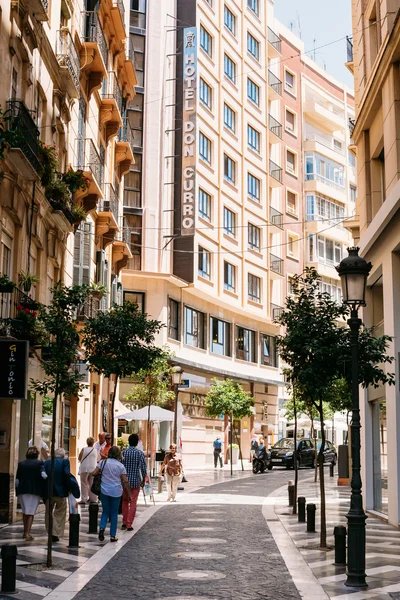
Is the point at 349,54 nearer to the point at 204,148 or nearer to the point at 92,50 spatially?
the point at 92,50

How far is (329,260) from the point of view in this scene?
6469cm

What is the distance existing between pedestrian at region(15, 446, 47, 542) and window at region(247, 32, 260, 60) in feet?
142

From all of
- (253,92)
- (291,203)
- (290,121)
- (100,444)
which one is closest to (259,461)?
(100,444)

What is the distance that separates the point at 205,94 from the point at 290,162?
50.2 feet

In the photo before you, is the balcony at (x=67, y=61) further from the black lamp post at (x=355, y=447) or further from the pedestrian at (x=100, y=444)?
the black lamp post at (x=355, y=447)

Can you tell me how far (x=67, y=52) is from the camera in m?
23.6

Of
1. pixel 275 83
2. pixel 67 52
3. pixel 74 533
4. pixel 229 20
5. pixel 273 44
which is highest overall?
pixel 273 44

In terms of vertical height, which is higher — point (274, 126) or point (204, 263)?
point (274, 126)

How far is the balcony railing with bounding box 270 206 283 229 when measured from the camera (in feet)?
184

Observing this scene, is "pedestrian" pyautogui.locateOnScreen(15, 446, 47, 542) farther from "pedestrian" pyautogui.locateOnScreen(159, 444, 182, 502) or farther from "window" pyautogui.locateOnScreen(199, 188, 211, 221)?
"window" pyautogui.locateOnScreen(199, 188, 211, 221)

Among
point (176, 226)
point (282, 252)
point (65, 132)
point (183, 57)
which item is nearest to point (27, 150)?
point (65, 132)

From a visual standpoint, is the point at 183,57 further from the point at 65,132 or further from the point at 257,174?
the point at 65,132

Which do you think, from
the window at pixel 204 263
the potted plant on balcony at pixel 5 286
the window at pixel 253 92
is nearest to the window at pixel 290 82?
the window at pixel 253 92

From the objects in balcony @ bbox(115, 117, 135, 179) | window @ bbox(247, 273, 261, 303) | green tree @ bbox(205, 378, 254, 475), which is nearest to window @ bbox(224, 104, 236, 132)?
window @ bbox(247, 273, 261, 303)
